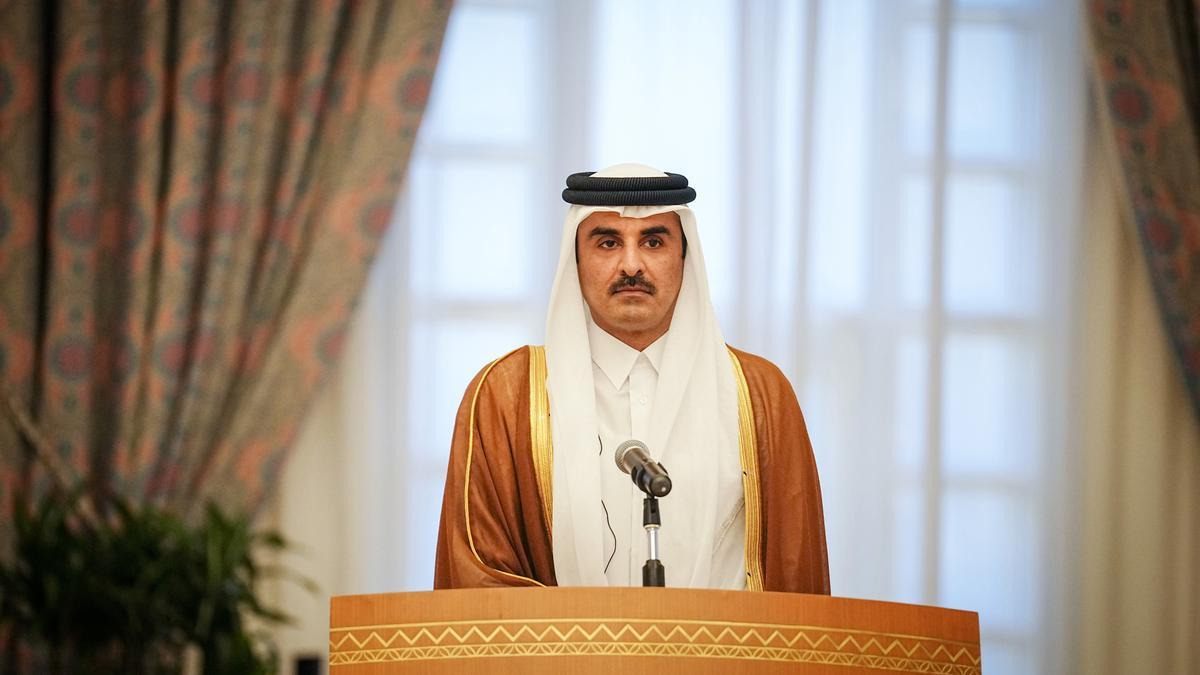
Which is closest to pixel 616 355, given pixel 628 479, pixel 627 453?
pixel 628 479

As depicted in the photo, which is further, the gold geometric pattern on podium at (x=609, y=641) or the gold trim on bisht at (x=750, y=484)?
the gold trim on bisht at (x=750, y=484)

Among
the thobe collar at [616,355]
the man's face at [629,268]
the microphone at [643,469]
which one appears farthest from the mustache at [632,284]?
the microphone at [643,469]

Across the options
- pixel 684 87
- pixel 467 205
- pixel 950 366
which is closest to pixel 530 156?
pixel 467 205

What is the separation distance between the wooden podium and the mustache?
32.8 inches

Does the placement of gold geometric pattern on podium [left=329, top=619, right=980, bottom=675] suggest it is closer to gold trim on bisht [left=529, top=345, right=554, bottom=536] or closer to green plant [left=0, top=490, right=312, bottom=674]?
gold trim on bisht [left=529, top=345, right=554, bottom=536]

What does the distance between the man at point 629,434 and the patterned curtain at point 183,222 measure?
1535 millimetres

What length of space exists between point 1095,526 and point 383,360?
2.26m

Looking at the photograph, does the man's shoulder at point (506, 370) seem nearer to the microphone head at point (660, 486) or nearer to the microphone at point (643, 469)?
the microphone at point (643, 469)

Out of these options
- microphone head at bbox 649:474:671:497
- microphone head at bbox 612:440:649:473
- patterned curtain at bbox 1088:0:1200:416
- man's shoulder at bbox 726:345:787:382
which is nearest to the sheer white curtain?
patterned curtain at bbox 1088:0:1200:416

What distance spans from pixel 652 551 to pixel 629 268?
0.71m

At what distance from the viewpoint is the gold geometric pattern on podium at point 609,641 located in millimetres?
1966

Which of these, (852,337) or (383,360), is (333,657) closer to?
(383,360)

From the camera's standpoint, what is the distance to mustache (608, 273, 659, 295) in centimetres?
270

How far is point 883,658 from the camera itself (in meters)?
2.02
